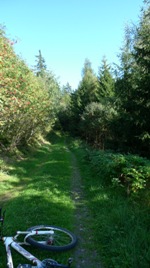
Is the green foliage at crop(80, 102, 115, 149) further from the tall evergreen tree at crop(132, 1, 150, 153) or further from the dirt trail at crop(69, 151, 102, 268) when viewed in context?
the dirt trail at crop(69, 151, 102, 268)

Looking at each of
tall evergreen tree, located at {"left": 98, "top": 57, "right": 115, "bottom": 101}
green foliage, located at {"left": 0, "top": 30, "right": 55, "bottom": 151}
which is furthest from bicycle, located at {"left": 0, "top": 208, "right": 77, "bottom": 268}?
tall evergreen tree, located at {"left": 98, "top": 57, "right": 115, "bottom": 101}

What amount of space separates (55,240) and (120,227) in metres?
1.59

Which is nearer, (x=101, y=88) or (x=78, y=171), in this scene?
(x=78, y=171)

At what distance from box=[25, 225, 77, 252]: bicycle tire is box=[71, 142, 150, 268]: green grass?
61cm

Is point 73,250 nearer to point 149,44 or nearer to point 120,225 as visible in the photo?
point 120,225

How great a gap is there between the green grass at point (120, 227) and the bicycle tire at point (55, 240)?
608 millimetres

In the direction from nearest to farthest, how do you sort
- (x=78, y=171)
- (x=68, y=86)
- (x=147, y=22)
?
(x=78, y=171), (x=147, y=22), (x=68, y=86)

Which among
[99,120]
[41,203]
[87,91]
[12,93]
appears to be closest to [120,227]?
[41,203]

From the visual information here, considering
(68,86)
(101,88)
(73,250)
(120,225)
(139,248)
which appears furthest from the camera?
(68,86)

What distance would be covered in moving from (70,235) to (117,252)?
113cm

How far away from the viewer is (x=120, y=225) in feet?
18.7

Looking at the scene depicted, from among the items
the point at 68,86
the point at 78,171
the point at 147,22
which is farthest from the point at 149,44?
the point at 68,86

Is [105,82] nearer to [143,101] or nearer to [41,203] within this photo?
[143,101]

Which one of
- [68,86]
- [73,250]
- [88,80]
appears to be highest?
[68,86]
